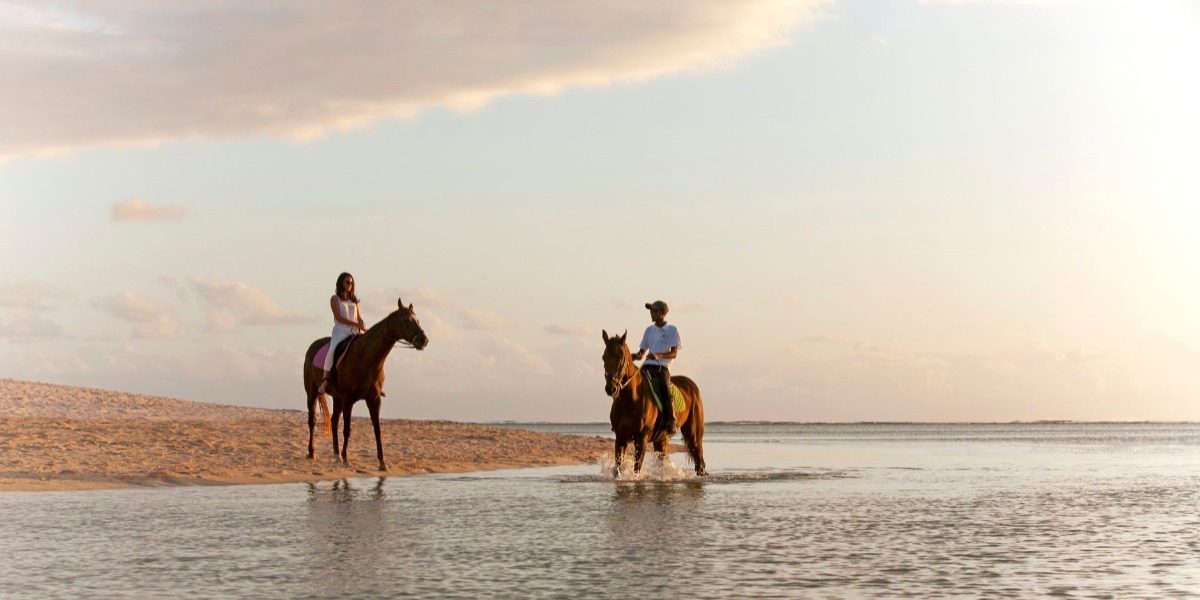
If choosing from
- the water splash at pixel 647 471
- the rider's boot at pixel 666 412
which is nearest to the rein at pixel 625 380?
the rider's boot at pixel 666 412

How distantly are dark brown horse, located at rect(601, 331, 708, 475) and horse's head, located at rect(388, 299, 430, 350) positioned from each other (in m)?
3.79

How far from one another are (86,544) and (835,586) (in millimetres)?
6606

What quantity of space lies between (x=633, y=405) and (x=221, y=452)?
32.2ft

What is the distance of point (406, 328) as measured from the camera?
1998 cm

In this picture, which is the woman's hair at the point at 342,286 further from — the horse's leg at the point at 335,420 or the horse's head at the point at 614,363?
the horse's head at the point at 614,363

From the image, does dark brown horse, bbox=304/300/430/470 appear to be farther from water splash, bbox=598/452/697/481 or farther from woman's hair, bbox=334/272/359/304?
water splash, bbox=598/452/697/481

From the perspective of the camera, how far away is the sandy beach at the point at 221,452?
18984 millimetres

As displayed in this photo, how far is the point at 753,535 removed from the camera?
433 inches

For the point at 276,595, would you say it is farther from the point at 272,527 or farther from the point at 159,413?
Answer: the point at 159,413

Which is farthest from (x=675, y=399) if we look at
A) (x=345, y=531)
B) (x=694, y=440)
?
(x=345, y=531)

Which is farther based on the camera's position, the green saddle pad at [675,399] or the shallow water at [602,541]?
the green saddle pad at [675,399]

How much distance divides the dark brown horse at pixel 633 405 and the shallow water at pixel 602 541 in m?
0.69

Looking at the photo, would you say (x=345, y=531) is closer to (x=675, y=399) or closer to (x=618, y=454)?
(x=618, y=454)

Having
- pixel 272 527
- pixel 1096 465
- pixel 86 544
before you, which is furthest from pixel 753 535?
pixel 1096 465
